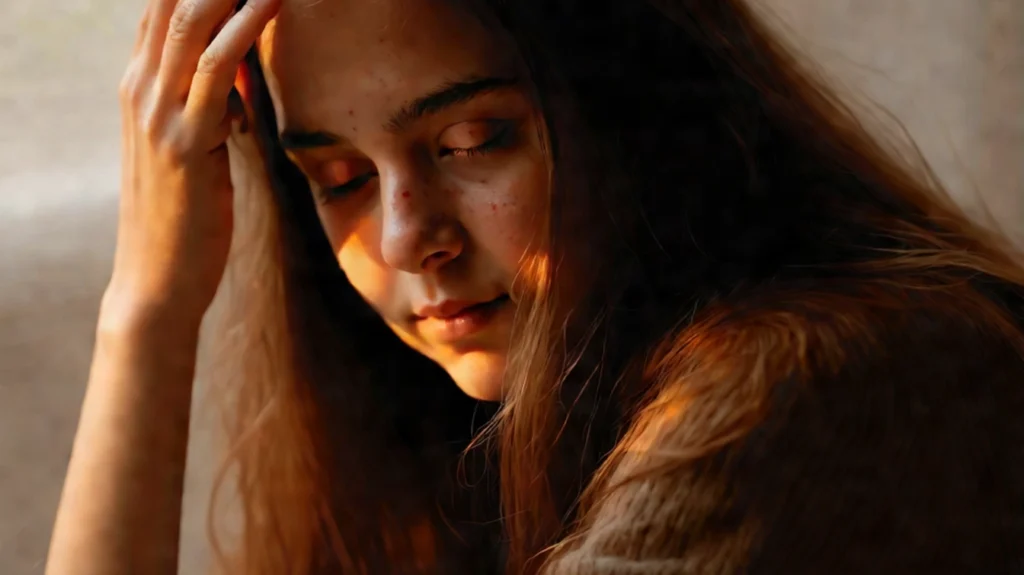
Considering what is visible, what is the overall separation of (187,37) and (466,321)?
7.4 inches

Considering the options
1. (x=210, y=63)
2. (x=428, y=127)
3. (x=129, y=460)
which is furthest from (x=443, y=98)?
(x=129, y=460)

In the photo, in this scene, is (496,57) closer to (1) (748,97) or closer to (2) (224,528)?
(1) (748,97)

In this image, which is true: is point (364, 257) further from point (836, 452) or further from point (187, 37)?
point (836, 452)

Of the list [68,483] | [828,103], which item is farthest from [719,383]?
[68,483]

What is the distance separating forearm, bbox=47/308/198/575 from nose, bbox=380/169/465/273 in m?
0.14

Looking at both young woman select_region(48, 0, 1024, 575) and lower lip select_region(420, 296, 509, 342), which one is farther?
lower lip select_region(420, 296, 509, 342)

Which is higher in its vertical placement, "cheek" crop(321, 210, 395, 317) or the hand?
the hand

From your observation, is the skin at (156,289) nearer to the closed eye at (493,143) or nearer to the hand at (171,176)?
the hand at (171,176)

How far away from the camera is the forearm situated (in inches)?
18.9

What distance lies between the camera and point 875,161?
503 mm

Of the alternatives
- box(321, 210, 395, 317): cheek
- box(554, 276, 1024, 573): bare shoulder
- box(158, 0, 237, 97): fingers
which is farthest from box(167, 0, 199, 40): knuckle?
box(554, 276, 1024, 573): bare shoulder

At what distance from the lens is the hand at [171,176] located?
505mm

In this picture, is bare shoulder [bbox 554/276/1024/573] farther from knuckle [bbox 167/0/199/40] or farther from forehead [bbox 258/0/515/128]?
knuckle [bbox 167/0/199/40]

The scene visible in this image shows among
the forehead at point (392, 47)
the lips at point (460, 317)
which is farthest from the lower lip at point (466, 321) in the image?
the forehead at point (392, 47)
